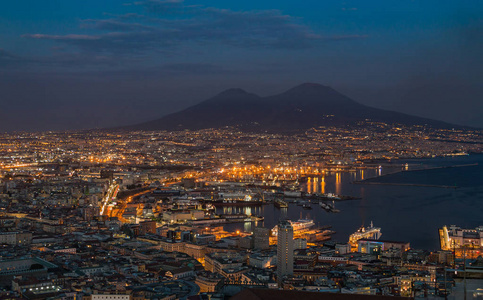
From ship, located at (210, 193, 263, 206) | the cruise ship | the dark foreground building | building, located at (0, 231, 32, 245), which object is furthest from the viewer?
ship, located at (210, 193, 263, 206)

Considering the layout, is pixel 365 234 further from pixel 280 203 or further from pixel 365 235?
pixel 280 203

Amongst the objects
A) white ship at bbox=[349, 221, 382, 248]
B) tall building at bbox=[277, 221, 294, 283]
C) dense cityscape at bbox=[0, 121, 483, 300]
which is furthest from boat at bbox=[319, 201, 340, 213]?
tall building at bbox=[277, 221, 294, 283]

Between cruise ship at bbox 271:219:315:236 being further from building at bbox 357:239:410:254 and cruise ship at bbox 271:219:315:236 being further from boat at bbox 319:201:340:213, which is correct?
boat at bbox 319:201:340:213

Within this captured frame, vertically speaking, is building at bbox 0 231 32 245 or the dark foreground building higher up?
the dark foreground building

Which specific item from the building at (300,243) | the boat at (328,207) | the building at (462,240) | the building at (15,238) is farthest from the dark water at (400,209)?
the building at (15,238)

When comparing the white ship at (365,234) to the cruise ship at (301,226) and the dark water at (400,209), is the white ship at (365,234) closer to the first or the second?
the dark water at (400,209)

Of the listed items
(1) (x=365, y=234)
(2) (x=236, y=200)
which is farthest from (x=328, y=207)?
(1) (x=365, y=234)

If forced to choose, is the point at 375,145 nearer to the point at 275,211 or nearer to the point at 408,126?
the point at 408,126
